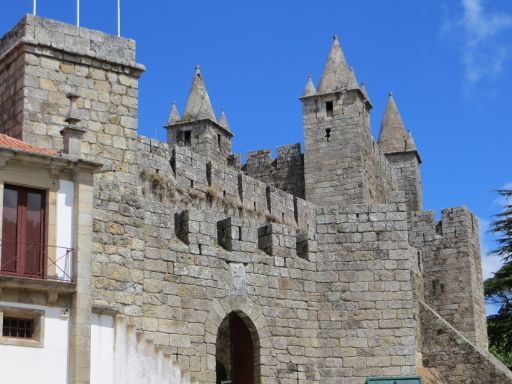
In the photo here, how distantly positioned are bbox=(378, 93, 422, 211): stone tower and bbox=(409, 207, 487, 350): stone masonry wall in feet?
15.5

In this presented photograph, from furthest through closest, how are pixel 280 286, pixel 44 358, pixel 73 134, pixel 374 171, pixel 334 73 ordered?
1. pixel 374 171
2. pixel 334 73
3. pixel 280 286
4. pixel 73 134
5. pixel 44 358

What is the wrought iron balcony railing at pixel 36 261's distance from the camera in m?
16.6

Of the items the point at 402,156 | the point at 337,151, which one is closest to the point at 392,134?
the point at 402,156

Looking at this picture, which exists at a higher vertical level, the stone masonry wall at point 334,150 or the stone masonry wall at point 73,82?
the stone masonry wall at point 334,150

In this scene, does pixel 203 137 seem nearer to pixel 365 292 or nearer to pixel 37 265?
pixel 365 292

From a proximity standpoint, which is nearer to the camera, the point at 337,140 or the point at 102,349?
the point at 102,349

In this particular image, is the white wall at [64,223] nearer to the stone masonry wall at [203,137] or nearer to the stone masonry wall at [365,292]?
the stone masonry wall at [365,292]

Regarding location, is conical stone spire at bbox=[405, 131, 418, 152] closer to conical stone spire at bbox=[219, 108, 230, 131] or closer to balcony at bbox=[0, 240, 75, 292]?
conical stone spire at bbox=[219, 108, 230, 131]

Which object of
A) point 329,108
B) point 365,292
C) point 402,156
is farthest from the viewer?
point 402,156

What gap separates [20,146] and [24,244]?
1.49m

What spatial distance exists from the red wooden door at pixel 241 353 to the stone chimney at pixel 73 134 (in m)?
5.30

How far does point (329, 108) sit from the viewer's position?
36.3 metres

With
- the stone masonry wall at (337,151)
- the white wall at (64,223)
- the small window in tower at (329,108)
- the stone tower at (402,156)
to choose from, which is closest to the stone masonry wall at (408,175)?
the stone tower at (402,156)

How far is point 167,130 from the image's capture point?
1446 inches
